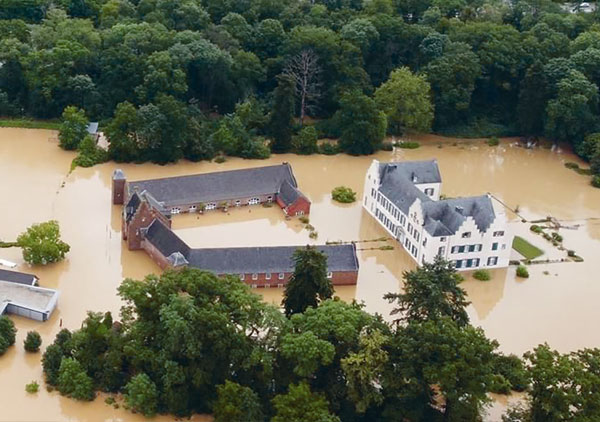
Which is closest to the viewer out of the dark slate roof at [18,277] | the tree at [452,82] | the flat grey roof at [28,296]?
the flat grey roof at [28,296]

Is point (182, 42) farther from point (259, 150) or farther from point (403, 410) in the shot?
point (403, 410)

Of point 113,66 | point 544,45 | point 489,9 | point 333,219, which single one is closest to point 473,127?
point 544,45

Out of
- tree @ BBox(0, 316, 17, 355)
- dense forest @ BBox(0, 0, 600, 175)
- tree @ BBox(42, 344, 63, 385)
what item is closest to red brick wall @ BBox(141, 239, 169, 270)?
tree @ BBox(0, 316, 17, 355)

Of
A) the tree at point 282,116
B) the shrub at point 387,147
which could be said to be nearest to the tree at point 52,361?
the tree at point 282,116

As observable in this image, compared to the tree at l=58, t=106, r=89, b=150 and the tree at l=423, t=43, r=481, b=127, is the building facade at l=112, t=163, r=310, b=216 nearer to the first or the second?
the tree at l=58, t=106, r=89, b=150

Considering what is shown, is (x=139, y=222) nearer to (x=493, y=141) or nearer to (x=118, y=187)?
(x=118, y=187)

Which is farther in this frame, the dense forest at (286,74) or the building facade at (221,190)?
the dense forest at (286,74)

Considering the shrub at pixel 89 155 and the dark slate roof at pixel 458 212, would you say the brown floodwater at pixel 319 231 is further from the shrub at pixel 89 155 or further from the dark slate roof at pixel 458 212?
the dark slate roof at pixel 458 212
